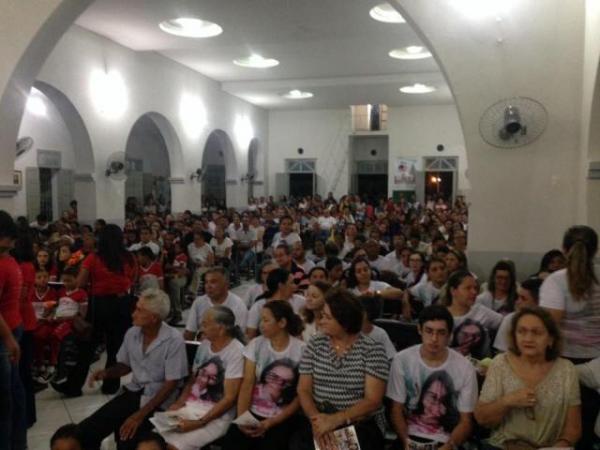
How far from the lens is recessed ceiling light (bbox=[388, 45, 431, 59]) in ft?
37.3

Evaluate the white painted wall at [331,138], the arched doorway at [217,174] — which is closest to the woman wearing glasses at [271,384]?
the arched doorway at [217,174]

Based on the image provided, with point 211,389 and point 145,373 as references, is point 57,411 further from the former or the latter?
point 211,389

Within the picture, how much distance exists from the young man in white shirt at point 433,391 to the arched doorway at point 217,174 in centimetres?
1348

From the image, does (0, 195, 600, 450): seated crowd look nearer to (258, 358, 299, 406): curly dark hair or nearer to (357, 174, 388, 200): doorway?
(258, 358, 299, 406): curly dark hair

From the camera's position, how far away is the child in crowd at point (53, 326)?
16.6 feet

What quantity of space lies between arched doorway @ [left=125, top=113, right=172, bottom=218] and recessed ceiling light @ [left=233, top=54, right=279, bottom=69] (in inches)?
168

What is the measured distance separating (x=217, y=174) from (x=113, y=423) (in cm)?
1688

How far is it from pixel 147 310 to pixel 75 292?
2189mm

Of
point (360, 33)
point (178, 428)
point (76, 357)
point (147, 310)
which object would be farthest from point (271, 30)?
point (178, 428)

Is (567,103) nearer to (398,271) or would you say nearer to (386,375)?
(398,271)

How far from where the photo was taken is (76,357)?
16.2 ft

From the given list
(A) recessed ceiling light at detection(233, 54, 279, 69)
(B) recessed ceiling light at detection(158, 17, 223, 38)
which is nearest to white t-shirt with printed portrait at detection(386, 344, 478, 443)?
(B) recessed ceiling light at detection(158, 17, 223, 38)

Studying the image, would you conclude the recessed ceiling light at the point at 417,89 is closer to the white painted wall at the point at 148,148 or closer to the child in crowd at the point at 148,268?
the white painted wall at the point at 148,148

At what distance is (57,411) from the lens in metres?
4.46
